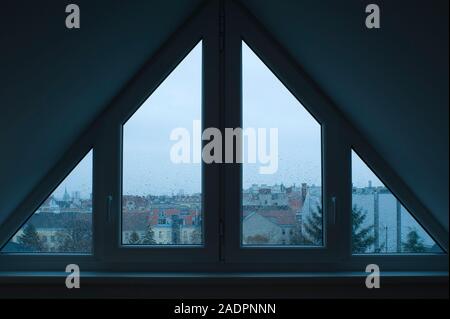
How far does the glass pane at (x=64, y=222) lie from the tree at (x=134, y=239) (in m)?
0.21

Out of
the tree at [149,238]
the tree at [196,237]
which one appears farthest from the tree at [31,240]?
the tree at [196,237]

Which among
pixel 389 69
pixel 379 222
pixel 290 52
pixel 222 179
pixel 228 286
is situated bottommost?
pixel 228 286

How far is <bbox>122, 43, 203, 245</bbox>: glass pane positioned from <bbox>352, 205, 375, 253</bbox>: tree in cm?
78

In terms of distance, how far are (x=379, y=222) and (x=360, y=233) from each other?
112 mm

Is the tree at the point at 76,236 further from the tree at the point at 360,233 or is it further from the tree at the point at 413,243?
the tree at the point at 413,243

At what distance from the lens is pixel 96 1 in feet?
6.21

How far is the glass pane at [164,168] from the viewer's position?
272 centimetres

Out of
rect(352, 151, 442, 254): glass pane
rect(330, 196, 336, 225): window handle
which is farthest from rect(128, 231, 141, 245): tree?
rect(352, 151, 442, 254): glass pane

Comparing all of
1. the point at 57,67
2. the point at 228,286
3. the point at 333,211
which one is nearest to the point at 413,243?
the point at 333,211

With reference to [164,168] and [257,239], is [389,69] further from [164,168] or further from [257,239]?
[164,168]

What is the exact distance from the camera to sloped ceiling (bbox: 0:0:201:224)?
1703 millimetres

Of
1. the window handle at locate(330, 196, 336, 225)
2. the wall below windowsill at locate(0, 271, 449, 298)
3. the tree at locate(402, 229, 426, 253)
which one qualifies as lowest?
the wall below windowsill at locate(0, 271, 449, 298)

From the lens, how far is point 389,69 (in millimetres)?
1936

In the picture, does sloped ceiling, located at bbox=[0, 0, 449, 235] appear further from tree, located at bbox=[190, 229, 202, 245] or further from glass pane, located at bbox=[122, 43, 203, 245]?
tree, located at bbox=[190, 229, 202, 245]
